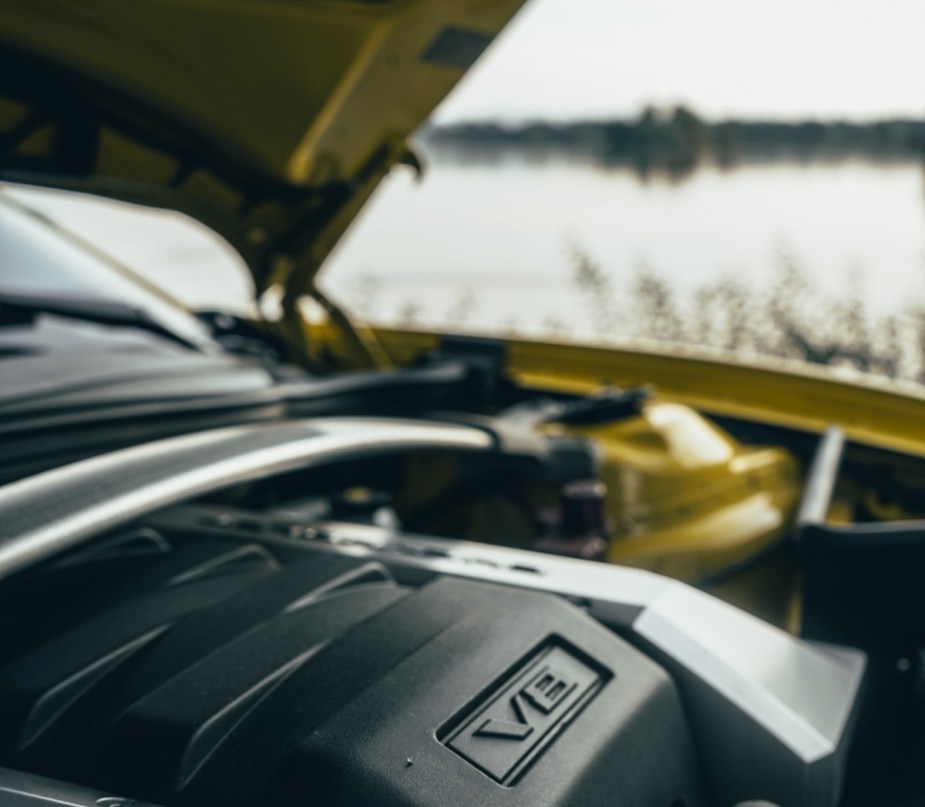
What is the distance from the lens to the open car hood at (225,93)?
1.20 m

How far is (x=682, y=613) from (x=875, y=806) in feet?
0.97

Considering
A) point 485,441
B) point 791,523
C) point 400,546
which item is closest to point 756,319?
point 791,523

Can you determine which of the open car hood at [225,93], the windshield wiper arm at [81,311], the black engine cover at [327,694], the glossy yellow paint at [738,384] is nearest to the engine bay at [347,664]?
the black engine cover at [327,694]

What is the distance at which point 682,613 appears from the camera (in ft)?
2.77

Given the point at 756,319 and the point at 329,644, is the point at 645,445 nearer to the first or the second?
the point at 329,644

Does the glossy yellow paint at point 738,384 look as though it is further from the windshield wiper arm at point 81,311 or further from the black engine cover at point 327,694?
the black engine cover at point 327,694

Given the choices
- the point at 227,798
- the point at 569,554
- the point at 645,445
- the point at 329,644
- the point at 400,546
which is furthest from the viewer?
the point at 645,445

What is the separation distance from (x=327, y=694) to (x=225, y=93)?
904mm

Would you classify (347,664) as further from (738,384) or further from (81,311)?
(738,384)

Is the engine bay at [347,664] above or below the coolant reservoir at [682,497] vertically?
above

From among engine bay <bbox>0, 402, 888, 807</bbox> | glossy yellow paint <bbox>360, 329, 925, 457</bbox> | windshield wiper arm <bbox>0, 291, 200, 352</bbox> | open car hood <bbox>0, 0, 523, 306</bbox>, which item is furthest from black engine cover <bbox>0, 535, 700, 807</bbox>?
glossy yellow paint <bbox>360, 329, 925, 457</bbox>

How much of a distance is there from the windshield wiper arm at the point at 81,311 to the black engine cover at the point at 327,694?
47 cm

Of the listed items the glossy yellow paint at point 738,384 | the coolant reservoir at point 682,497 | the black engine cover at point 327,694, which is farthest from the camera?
the glossy yellow paint at point 738,384

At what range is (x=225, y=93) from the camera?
1.32m
